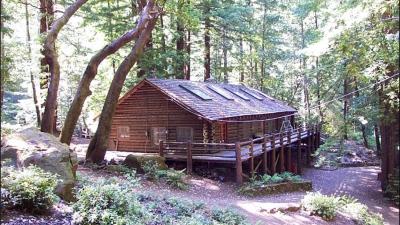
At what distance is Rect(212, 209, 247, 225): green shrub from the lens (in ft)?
34.0

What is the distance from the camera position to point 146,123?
74.5ft

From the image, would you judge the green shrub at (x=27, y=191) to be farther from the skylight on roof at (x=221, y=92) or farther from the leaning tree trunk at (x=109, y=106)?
the skylight on roof at (x=221, y=92)

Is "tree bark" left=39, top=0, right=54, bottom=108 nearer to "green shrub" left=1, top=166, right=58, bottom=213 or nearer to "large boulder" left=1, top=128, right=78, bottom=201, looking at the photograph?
"large boulder" left=1, top=128, right=78, bottom=201

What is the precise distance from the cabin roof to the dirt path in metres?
4.25

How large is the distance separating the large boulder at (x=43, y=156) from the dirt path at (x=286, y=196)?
14.5 feet

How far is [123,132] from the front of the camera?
77.7 feet

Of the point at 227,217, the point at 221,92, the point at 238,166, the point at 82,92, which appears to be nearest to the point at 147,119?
the point at 221,92

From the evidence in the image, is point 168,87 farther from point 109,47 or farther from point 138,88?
point 109,47

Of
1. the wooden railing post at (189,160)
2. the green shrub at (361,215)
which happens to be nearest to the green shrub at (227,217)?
the green shrub at (361,215)

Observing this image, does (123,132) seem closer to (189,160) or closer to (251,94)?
(189,160)

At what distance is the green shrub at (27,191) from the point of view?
23.4 feet

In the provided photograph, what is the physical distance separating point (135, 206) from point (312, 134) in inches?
989

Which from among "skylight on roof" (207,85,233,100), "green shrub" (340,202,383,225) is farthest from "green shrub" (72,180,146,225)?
"skylight on roof" (207,85,233,100)

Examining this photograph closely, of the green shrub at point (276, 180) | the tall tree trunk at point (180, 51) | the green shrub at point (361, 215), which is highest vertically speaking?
the tall tree trunk at point (180, 51)
